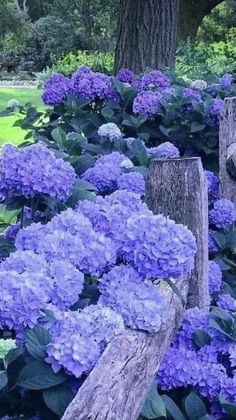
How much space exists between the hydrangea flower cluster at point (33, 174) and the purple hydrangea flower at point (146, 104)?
192cm

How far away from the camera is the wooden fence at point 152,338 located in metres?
1.20

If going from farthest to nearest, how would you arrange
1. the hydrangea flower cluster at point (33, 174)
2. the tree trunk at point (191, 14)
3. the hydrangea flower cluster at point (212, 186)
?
the tree trunk at point (191, 14) < the hydrangea flower cluster at point (212, 186) < the hydrangea flower cluster at point (33, 174)

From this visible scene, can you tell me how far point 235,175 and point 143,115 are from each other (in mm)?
852

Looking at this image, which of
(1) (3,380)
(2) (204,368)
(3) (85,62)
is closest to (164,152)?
(2) (204,368)

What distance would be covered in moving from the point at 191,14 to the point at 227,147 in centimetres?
1193

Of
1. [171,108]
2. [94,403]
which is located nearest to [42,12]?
[171,108]

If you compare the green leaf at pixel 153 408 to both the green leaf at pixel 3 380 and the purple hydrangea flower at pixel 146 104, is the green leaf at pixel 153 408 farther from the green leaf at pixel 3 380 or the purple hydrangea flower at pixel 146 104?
the purple hydrangea flower at pixel 146 104

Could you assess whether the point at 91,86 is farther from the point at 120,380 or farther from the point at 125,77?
the point at 120,380

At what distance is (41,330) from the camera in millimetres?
1374

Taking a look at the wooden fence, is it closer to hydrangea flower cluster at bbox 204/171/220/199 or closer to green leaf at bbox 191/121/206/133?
hydrangea flower cluster at bbox 204/171/220/199

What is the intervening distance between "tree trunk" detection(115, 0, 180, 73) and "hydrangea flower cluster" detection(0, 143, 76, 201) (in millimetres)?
3560

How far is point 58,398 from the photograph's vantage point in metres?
1.33

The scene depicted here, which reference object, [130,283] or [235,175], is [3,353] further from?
[235,175]

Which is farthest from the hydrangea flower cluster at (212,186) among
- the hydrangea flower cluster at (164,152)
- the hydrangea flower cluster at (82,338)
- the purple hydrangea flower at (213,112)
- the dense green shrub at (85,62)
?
the dense green shrub at (85,62)
